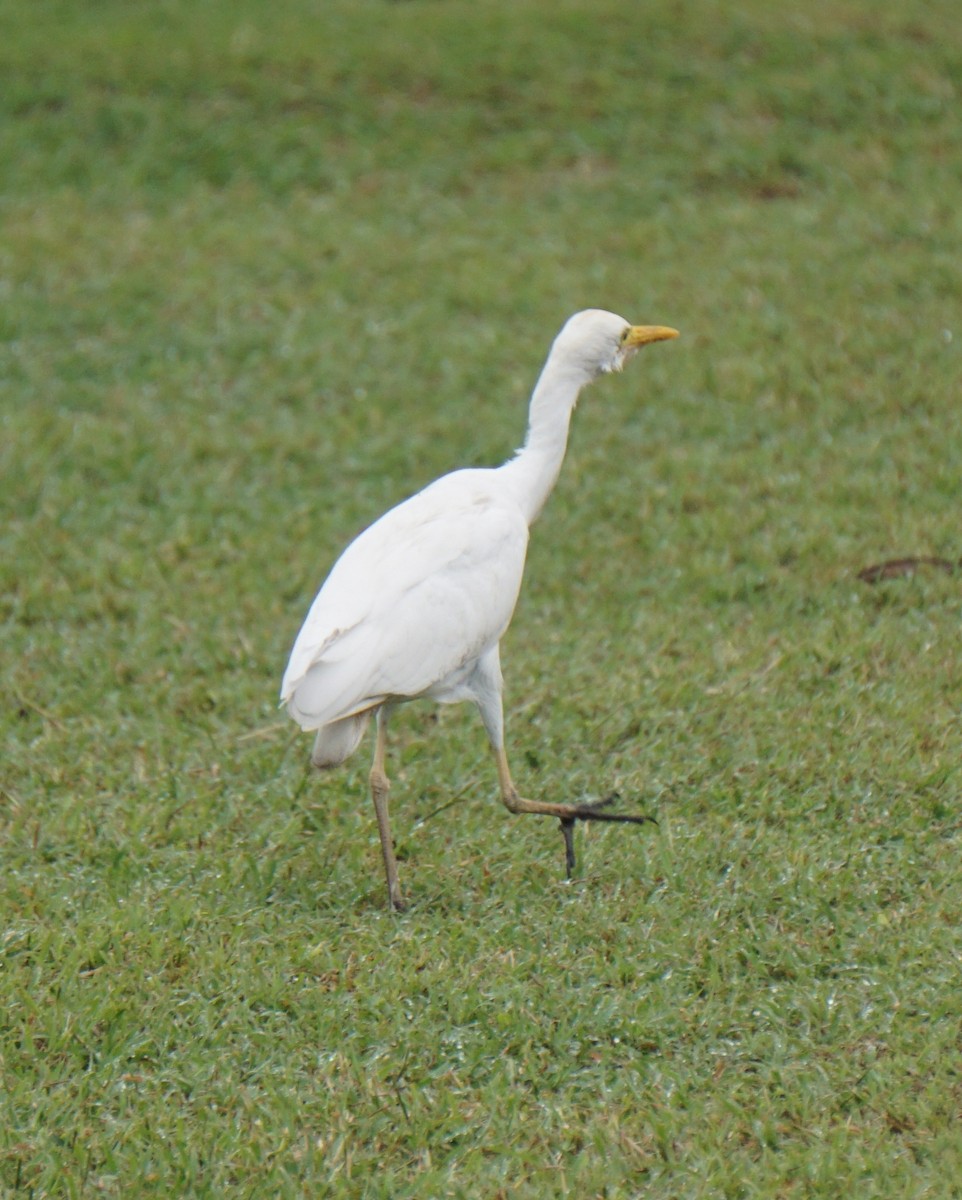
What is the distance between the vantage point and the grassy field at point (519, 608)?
3.19m

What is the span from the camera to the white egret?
146 inches

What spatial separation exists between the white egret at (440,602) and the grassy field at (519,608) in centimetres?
41

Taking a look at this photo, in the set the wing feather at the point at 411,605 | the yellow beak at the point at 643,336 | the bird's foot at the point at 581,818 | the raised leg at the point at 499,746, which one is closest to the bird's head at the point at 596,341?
the yellow beak at the point at 643,336

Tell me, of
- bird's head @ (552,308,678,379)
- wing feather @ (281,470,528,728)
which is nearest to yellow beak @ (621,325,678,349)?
bird's head @ (552,308,678,379)

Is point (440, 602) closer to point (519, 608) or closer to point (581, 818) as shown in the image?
point (581, 818)

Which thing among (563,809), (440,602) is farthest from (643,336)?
(563,809)

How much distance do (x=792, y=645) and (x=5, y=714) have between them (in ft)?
8.09

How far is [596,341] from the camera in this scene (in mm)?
4348

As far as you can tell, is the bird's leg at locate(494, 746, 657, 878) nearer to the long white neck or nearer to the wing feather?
the wing feather

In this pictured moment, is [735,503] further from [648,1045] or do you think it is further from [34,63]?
[34,63]

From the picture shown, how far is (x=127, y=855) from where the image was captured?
13.4 feet

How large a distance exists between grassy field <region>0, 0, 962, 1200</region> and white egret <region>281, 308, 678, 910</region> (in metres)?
0.41

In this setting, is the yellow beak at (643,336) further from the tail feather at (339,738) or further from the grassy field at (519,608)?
the tail feather at (339,738)

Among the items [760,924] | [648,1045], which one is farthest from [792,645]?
[648,1045]
